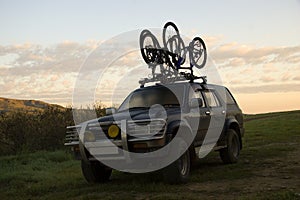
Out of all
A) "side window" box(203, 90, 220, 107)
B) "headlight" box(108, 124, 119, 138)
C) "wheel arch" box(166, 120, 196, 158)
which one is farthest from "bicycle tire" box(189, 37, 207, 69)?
"headlight" box(108, 124, 119, 138)

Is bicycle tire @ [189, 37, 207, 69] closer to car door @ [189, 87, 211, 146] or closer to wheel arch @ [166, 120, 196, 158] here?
car door @ [189, 87, 211, 146]

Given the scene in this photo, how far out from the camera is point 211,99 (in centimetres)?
948

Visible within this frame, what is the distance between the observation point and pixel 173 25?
12.6 metres

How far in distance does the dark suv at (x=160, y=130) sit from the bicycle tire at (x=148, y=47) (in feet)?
7.90

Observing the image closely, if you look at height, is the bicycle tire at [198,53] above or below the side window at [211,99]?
above

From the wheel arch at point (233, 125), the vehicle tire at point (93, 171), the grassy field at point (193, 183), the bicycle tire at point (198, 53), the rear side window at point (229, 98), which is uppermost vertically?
the bicycle tire at point (198, 53)

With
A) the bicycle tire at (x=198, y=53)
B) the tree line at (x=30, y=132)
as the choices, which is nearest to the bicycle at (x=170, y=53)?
the bicycle tire at (x=198, y=53)

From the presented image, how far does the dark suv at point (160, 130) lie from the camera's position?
6742mm

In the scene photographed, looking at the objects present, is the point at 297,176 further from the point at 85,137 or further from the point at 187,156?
the point at 85,137

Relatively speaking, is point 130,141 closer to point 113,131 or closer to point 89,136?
point 113,131

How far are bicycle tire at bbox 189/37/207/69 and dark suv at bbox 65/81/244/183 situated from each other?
2.97m

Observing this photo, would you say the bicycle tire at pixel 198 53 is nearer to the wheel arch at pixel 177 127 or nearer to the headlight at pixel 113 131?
the wheel arch at pixel 177 127

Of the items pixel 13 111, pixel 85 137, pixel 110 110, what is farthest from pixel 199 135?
pixel 13 111

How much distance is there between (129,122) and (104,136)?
569 millimetres
